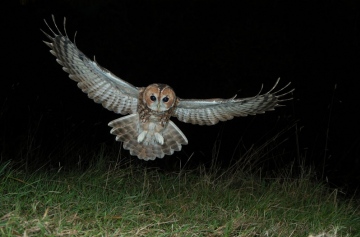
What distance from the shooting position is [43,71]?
552cm

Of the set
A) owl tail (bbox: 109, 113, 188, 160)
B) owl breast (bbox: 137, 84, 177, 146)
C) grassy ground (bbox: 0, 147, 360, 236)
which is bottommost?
grassy ground (bbox: 0, 147, 360, 236)

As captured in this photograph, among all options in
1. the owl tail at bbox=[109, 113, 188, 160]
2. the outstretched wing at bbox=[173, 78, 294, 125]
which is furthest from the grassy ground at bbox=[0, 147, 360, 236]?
the outstretched wing at bbox=[173, 78, 294, 125]

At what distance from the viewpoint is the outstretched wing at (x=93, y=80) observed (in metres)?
2.86

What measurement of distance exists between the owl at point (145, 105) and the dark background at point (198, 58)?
2045 mm

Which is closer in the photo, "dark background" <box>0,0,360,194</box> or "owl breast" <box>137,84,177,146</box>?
"owl breast" <box>137,84,177,146</box>

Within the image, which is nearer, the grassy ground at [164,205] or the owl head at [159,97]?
the grassy ground at [164,205]

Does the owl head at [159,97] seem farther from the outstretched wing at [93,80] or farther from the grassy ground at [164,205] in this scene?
the grassy ground at [164,205]

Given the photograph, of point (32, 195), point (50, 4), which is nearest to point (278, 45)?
point (50, 4)

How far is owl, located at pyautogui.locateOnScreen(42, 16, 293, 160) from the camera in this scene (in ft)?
9.50

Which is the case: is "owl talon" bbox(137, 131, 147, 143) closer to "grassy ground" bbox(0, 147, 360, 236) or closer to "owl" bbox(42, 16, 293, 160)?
"owl" bbox(42, 16, 293, 160)

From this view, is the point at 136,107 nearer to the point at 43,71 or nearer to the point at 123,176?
the point at 123,176

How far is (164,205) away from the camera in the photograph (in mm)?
3357

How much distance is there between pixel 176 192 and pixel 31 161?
108 cm

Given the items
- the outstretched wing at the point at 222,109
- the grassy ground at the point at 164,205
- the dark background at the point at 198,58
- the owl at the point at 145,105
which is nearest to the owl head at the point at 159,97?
the owl at the point at 145,105
